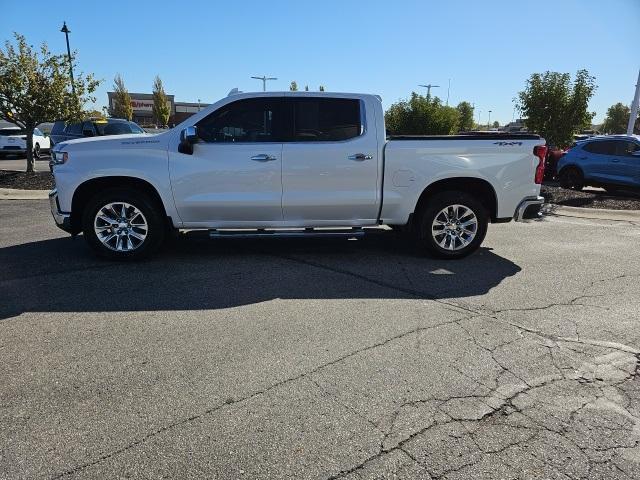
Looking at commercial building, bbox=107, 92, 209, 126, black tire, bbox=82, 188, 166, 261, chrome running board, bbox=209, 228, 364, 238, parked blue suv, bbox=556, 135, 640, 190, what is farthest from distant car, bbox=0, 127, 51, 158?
commercial building, bbox=107, 92, 209, 126

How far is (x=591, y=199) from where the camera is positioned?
11.7 meters

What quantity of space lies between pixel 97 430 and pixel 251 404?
0.88m

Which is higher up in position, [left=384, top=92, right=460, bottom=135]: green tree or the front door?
[left=384, top=92, right=460, bottom=135]: green tree

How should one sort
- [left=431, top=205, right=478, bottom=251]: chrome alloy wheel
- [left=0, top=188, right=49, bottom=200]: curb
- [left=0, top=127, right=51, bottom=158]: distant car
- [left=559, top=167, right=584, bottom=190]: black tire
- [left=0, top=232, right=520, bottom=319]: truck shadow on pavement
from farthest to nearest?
[left=0, top=127, right=51, bottom=158]: distant car, [left=559, top=167, right=584, bottom=190]: black tire, [left=0, top=188, right=49, bottom=200]: curb, [left=431, top=205, right=478, bottom=251]: chrome alloy wheel, [left=0, top=232, right=520, bottom=319]: truck shadow on pavement

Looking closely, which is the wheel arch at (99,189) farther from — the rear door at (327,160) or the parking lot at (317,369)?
the rear door at (327,160)

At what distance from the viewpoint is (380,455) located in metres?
2.52

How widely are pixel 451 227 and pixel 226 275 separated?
293cm

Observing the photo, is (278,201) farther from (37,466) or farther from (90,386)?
(37,466)

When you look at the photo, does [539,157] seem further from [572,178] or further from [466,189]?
[572,178]

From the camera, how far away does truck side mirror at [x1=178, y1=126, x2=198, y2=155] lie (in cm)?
551

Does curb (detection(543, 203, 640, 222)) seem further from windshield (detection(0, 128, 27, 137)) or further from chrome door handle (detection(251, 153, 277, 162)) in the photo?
windshield (detection(0, 128, 27, 137))

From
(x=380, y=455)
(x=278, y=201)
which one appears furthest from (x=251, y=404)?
(x=278, y=201)

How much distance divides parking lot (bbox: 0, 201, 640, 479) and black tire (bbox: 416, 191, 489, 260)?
0.25 m

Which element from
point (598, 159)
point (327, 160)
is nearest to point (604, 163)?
point (598, 159)
